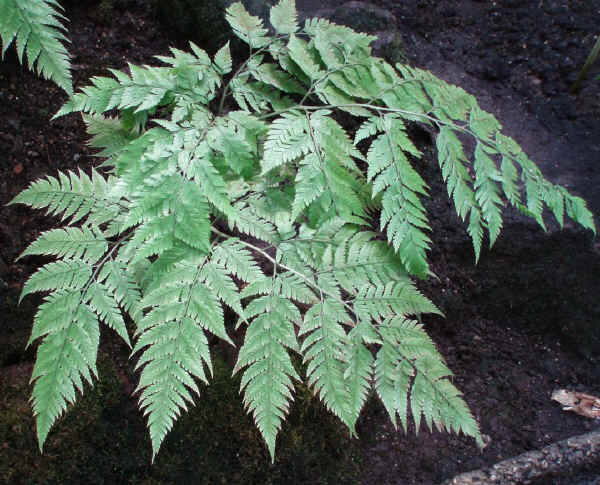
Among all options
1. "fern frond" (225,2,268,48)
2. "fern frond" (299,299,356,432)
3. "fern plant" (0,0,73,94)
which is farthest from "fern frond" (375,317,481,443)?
"fern plant" (0,0,73,94)

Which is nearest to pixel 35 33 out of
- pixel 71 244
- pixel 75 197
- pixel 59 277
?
pixel 75 197

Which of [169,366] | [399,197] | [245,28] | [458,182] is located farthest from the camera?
[245,28]

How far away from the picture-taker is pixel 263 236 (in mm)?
2129

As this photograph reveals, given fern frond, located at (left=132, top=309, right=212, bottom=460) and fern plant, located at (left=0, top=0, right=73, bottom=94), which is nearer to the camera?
fern frond, located at (left=132, top=309, right=212, bottom=460)

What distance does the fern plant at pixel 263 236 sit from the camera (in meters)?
1.79

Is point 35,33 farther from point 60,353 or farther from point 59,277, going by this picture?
point 60,353

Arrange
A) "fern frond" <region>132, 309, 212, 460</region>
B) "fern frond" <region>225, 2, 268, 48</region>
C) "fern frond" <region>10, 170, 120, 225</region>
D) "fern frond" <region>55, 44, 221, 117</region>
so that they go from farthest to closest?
1. "fern frond" <region>225, 2, 268, 48</region>
2. "fern frond" <region>10, 170, 120, 225</region>
3. "fern frond" <region>55, 44, 221, 117</region>
4. "fern frond" <region>132, 309, 212, 460</region>

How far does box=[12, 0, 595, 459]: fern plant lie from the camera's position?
5.88ft

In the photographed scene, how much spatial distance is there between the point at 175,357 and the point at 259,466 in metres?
0.73

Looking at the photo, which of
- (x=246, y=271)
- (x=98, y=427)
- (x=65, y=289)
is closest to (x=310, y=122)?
(x=246, y=271)

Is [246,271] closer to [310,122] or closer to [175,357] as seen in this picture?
[175,357]

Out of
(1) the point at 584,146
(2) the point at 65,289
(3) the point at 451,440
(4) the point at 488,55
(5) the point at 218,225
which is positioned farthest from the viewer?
(4) the point at 488,55

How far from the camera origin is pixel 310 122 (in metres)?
2.06

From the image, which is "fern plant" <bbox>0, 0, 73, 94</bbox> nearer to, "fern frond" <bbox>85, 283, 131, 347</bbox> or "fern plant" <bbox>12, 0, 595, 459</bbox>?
"fern plant" <bbox>12, 0, 595, 459</bbox>
